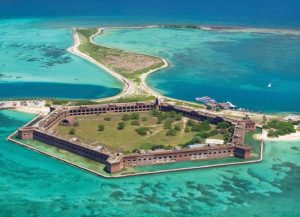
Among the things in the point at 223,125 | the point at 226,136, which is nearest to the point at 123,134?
the point at 226,136

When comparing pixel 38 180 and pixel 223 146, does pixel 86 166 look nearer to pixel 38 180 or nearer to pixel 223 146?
pixel 38 180

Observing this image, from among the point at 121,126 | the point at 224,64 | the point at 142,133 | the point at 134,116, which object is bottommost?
the point at 142,133

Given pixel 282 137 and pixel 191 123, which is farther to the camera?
pixel 191 123

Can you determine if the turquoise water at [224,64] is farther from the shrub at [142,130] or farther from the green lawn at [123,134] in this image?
the shrub at [142,130]

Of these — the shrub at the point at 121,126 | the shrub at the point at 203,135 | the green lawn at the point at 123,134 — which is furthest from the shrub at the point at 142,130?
the shrub at the point at 203,135

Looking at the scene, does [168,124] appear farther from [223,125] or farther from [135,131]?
[223,125]

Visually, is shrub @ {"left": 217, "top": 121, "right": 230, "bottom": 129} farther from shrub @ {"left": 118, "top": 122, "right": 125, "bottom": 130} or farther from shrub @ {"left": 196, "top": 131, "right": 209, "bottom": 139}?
shrub @ {"left": 118, "top": 122, "right": 125, "bottom": 130}

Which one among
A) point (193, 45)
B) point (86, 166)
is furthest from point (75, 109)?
point (193, 45)
